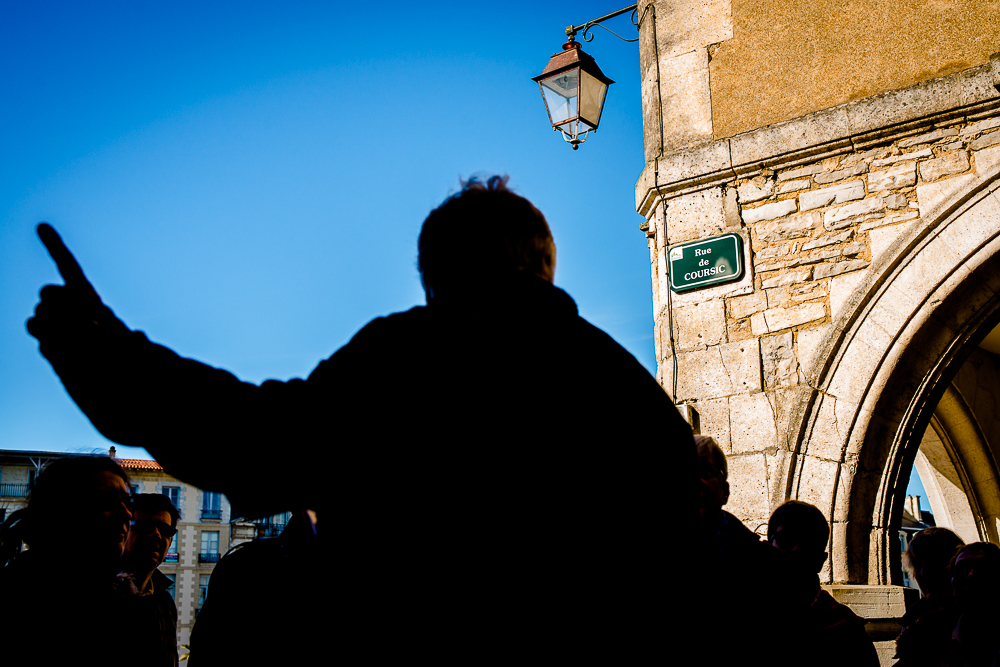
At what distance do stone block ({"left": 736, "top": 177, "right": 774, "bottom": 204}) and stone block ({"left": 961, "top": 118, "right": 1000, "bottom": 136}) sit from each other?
0.97m

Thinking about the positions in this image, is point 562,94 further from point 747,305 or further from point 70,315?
point 70,315

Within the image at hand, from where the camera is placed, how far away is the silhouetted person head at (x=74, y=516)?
1.99 metres

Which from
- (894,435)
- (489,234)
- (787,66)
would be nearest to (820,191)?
(787,66)

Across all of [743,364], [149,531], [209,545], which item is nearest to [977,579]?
[743,364]

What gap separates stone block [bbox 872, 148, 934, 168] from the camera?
4.18m

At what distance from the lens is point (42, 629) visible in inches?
70.5

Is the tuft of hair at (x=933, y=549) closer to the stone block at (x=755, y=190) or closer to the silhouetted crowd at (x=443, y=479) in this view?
the stone block at (x=755, y=190)

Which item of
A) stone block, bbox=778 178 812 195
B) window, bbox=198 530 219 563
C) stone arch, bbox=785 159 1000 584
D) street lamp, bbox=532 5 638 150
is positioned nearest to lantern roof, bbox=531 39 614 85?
street lamp, bbox=532 5 638 150

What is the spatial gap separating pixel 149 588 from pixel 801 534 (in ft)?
7.63

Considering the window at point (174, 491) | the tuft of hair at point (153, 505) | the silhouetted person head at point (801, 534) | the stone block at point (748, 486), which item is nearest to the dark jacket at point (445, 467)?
the silhouetted person head at point (801, 534)

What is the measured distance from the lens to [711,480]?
8.18ft

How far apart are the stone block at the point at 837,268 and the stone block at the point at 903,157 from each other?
55 cm

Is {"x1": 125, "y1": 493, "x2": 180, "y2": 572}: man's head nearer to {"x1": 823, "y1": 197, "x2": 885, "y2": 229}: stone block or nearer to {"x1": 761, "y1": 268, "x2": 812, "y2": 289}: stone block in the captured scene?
{"x1": 761, "y1": 268, "x2": 812, "y2": 289}: stone block

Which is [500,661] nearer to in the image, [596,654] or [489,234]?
[596,654]
